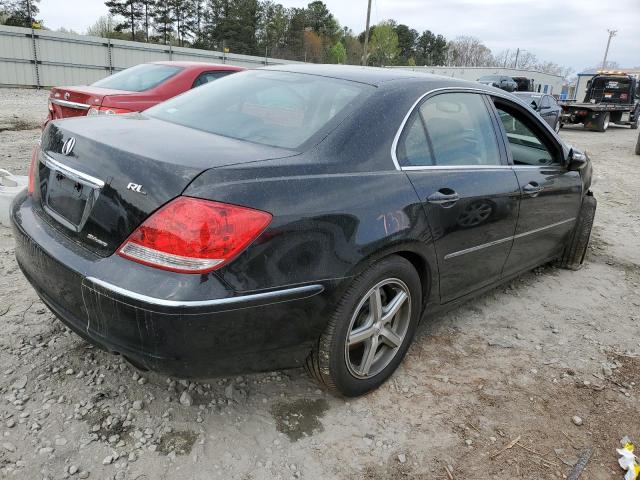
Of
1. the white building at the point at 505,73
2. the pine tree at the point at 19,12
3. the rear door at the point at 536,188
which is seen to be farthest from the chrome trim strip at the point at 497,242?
the pine tree at the point at 19,12

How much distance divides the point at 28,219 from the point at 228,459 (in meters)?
1.40

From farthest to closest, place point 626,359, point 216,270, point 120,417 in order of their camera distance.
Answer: point 626,359, point 120,417, point 216,270

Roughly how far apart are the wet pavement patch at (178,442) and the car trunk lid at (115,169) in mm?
839

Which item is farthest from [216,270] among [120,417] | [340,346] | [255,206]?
[120,417]

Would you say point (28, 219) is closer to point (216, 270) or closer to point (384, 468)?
point (216, 270)

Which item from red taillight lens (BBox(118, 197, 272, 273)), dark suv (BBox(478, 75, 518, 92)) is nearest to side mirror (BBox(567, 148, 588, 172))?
red taillight lens (BBox(118, 197, 272, 273))

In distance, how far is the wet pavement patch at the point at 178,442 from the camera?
206 cm

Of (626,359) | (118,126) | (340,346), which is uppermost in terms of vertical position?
(118,126)

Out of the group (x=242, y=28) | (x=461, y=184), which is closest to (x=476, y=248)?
(x=461, y=184)

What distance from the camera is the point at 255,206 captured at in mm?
1806

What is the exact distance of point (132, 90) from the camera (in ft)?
20.2

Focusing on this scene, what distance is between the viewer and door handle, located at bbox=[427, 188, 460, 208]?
8.13ft

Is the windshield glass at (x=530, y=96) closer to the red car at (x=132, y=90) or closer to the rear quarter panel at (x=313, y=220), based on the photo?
the red car at (x=132, y=90)

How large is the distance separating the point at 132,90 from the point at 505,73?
37010 millimetres
